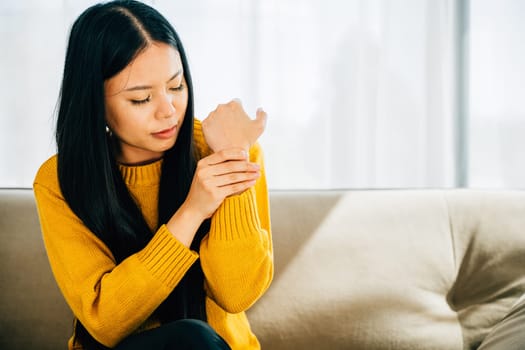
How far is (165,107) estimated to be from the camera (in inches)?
41.3

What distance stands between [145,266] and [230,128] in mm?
305

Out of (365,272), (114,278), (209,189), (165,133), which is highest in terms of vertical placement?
(165,133)

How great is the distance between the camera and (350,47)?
1.87m

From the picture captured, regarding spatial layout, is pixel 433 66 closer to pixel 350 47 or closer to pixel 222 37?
pixel 350 47

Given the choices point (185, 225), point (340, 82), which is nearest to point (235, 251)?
point (185, 225)

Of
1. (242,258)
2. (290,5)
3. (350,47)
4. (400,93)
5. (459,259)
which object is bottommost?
(459,259)

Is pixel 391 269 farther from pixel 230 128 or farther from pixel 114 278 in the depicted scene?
pixel 114 278

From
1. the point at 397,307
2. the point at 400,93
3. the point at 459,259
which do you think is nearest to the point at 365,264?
the point at 397,307

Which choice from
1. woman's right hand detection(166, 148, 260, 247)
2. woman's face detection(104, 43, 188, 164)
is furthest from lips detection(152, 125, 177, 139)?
woman's right hand detection(166, 148, 260, 247)

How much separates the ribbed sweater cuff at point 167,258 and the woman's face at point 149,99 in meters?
0.20

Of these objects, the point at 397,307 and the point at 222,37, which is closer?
the point at 397,307

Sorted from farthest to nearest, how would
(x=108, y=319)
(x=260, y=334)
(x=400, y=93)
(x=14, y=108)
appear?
1. (x=400, y=93)
2. (x=14, y=108)
3. (x=260, y=334)
4. (x=108, y=319)

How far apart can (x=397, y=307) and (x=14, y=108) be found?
1.30m

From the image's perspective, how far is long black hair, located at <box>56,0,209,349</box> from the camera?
3.43 feet
